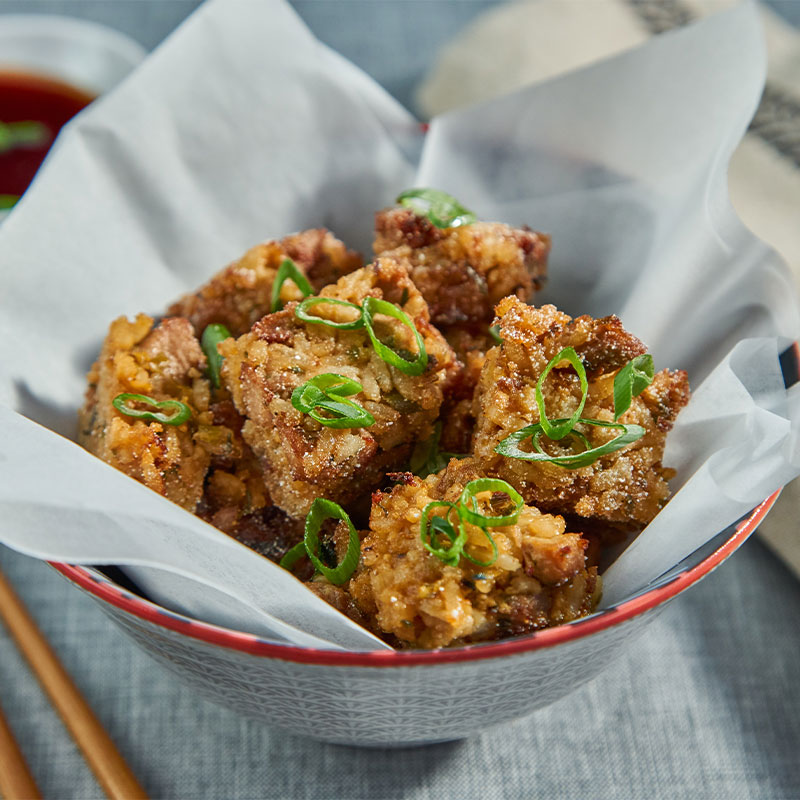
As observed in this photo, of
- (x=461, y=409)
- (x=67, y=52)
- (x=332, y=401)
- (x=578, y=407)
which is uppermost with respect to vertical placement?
(x=578, y=407)

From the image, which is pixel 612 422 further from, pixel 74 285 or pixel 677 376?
pixel 74 285

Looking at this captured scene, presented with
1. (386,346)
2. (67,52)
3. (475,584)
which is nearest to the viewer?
(475,584)

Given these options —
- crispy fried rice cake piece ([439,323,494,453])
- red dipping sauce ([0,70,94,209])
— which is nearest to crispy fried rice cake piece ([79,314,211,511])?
crispy fried rice cake piece ([439,323,494,453])

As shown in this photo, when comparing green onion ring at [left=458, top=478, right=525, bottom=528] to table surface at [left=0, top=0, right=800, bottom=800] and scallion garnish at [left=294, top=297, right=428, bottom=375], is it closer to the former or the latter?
scallion garnish at [left=294, top=297, right=428, bottom=375]

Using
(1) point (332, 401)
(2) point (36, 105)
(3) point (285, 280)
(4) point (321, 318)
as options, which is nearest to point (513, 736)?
(1) point (332, 401)

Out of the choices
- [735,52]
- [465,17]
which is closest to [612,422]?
[735,52]

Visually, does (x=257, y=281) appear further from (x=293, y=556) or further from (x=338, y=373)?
(x=293, y=556)

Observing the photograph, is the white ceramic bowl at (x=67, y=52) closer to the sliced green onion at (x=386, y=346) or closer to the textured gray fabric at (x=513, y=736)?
the textured gray fabric at (x=513, y=736)
